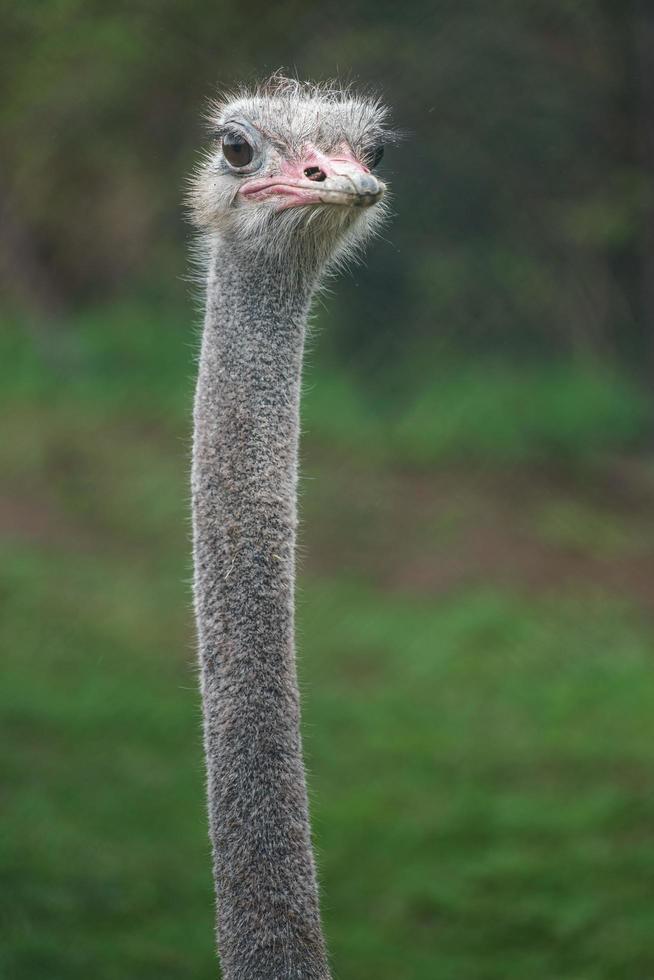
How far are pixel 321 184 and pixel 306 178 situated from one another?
50 millimetres

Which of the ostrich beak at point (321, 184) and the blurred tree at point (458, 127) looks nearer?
the ostrich beak at point (321, 184)

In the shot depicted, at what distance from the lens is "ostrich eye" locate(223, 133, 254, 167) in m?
2.33

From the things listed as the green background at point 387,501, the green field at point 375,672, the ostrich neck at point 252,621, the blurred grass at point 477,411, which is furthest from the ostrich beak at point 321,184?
the blurred grass at point 477,411

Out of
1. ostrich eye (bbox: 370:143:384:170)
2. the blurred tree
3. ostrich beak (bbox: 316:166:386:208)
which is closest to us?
ostrich beak (bbox: 316:166:386:208)

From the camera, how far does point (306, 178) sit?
2244 mm

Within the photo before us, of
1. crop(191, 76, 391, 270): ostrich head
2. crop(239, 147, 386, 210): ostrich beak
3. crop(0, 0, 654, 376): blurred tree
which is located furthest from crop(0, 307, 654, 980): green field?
crop(239, 147, 386, 210): ostrich beak

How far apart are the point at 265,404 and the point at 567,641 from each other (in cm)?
471

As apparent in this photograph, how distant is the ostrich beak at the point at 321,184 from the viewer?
212 centimetres

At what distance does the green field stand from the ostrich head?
152 centimetres

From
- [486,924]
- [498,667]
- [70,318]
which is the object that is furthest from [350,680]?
[70,318]

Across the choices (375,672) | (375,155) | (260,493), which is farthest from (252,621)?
(375,672)

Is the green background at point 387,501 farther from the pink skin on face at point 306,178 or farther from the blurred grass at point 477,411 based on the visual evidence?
the pink skin on face at point 306,178

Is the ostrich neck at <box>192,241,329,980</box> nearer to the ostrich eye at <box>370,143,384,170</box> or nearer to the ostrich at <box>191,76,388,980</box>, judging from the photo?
the ostrich at <box>191,76,388,980</box>

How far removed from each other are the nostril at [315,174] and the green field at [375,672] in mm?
1688
